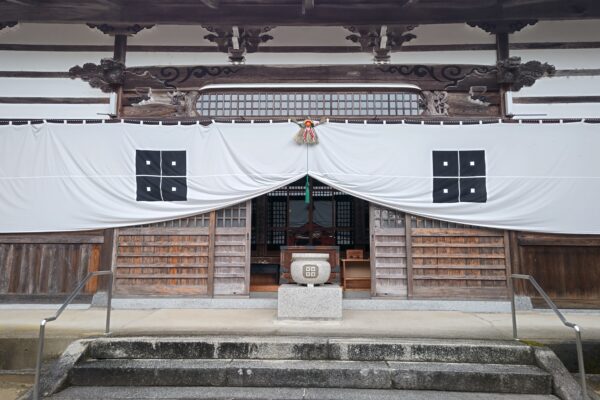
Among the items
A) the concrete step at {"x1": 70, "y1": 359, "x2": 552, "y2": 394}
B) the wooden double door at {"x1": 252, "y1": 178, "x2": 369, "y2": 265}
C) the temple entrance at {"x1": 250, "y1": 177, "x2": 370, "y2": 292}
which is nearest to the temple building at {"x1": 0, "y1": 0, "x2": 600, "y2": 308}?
the concrete step at {"x1": 70, "y1": 359, "x2": 552, "y2": 394}

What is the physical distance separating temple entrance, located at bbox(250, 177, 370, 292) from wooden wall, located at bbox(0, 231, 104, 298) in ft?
19.2

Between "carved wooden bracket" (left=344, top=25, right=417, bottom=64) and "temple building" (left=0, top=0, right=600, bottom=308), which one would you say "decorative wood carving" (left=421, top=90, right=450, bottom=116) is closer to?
"temple building" (left=0, top=0, right=600, bottom=308)

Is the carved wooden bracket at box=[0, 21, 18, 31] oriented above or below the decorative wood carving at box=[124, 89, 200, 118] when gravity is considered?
above

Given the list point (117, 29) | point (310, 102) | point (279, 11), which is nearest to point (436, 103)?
point (310, 102)

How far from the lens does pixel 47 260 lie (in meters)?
6.99

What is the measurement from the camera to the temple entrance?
1258 centimetres

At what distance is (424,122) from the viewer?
7.08 meters

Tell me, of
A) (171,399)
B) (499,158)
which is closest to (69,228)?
(171,399)

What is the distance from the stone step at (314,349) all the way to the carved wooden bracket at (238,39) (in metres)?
5.42

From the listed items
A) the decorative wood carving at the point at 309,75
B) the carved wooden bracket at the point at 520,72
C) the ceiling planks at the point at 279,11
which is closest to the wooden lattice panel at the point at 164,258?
the decorative wood carving at the point at 309,75

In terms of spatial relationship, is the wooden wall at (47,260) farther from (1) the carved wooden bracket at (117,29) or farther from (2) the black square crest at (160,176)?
(1) the carved wooden bracket at (117,29)

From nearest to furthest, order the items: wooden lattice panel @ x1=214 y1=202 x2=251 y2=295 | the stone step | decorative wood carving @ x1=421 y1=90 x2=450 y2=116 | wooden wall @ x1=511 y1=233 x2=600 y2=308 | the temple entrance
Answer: the stone step
wooden wall @ x1=511 y1=233 x2=600 y2=308
wooden lattice panel @ x1=214 y1=202 x2=251 y2=295
decorative wood carving @ x1=421 y1=90 x2=450 y2=116
the temple entrance

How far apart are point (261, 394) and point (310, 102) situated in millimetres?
5423

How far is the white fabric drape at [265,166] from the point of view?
6785mm
